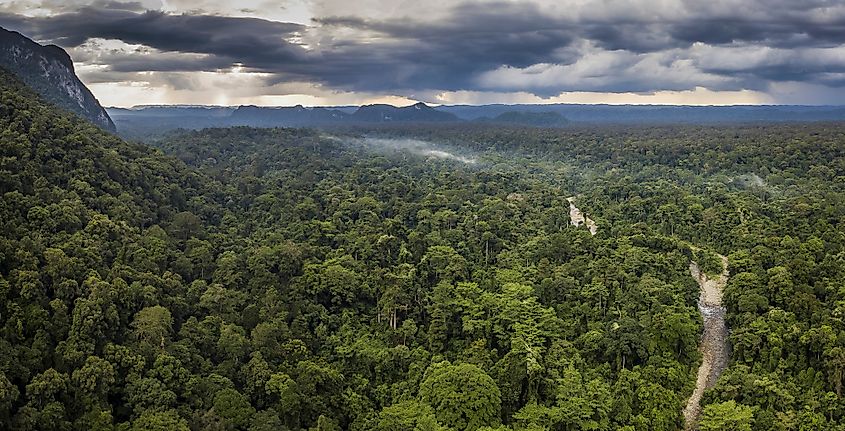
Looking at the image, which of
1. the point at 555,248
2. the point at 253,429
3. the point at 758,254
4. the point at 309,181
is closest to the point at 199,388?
the point at 253,429

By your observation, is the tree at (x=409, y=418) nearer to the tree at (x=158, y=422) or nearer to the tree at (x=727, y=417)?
the tree at (x=158, y=422)

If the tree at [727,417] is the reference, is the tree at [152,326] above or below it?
above

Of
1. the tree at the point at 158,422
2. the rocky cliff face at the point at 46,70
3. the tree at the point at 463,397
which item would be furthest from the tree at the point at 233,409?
the rocky cliff face at the point at 46,70

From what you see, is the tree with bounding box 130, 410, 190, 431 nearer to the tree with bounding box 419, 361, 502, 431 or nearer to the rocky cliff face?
the tree with bounding box 419, 361, 502, 431

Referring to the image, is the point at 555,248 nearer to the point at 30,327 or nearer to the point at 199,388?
the point at 199,388

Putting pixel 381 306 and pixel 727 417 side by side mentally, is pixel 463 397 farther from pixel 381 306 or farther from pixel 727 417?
pixel 381 306

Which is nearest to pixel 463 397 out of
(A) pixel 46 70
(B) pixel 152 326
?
(B) pixel 152 326
